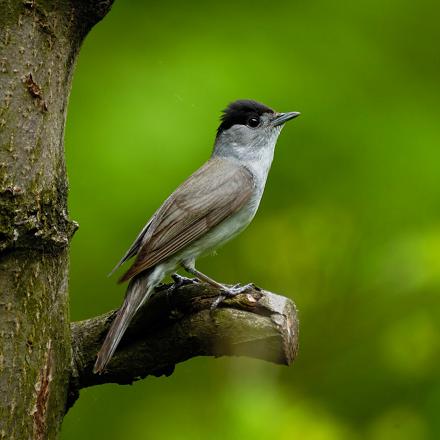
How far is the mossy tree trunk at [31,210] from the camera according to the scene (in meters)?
2.95

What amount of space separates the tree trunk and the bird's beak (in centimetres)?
105

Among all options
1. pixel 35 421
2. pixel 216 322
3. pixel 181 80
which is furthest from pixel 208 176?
pixel 35 421

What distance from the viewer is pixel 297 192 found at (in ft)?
12.6

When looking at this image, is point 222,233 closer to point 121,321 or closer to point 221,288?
point 221,288

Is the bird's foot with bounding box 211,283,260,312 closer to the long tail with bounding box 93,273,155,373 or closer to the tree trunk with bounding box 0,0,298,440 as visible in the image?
the tree trunk with bounding box 0,0,298,440

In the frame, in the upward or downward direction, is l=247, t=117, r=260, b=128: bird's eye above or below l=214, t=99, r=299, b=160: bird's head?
above

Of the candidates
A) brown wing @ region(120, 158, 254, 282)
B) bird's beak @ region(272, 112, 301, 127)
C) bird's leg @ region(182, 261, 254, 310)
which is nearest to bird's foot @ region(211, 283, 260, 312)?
bird's leg @ region(182, 261, 254, 310)

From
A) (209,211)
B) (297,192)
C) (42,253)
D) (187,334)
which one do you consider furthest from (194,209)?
(42,253)

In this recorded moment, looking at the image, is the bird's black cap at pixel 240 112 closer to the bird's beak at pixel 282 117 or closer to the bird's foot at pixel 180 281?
the bird's beak at pixel 282 117

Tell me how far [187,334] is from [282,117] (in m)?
1.31

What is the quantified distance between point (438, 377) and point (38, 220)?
130 centimetres

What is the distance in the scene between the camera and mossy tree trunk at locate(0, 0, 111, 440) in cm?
295

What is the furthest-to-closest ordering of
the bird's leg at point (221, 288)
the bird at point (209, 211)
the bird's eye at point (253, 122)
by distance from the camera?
the bird's eye at point (253, 122), the bird at point (209, 211), the bird's leg at point (221, 288)

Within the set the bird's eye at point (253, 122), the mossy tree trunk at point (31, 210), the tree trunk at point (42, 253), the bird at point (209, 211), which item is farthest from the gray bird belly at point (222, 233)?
the mossy tree trunk at point (31, 210)
